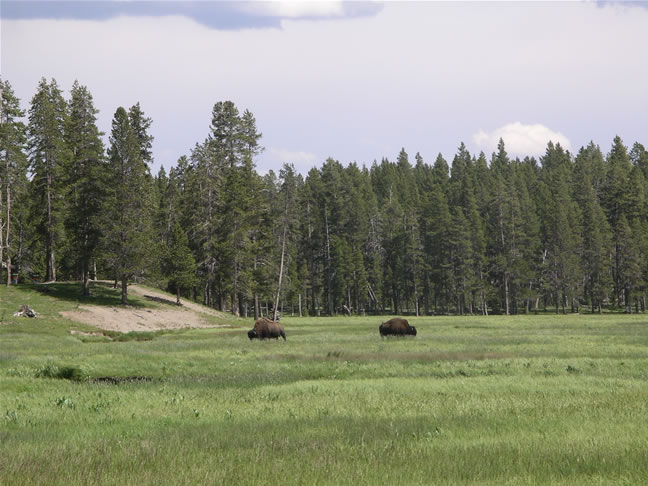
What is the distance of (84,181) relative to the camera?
64.6 metres

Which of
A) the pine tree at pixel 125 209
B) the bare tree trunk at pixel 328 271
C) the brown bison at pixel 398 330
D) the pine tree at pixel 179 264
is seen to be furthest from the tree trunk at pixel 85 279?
the bare tree trunk at pixel 328 271

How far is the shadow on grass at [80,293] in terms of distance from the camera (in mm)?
60000

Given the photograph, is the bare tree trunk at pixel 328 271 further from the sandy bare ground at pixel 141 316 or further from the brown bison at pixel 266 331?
the brown bison at pixel 266 331

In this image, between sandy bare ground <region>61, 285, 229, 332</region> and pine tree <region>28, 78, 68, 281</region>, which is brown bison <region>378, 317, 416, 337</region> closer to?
sandy bare ground <region>61, 285, 229, 332</region>

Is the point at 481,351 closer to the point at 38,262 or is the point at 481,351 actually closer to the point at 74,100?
the point at 74,100

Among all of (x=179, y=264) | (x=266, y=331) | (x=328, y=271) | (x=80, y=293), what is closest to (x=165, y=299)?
(x=179, y=264)

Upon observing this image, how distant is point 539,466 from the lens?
29.7ft

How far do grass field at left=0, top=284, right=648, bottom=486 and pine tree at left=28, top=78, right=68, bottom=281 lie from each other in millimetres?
43821

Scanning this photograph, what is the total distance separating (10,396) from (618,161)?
145 m

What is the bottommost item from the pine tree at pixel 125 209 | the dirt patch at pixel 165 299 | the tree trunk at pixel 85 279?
the dirt patch at pixel 165 299

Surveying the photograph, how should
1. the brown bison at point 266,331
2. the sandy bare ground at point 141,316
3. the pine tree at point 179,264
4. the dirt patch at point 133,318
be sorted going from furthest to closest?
the pine tree at point 179,264, the sandy bare ground at point 141,316, the dirt patch at point 133,318, the brown bison at point 266,331

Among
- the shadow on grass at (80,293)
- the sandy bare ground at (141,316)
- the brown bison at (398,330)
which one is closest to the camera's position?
the brown bison at (398,330)

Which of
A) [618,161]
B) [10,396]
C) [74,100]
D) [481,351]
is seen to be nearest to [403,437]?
[10,396]

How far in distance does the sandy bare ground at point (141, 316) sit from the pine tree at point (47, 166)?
11154 millimetres
